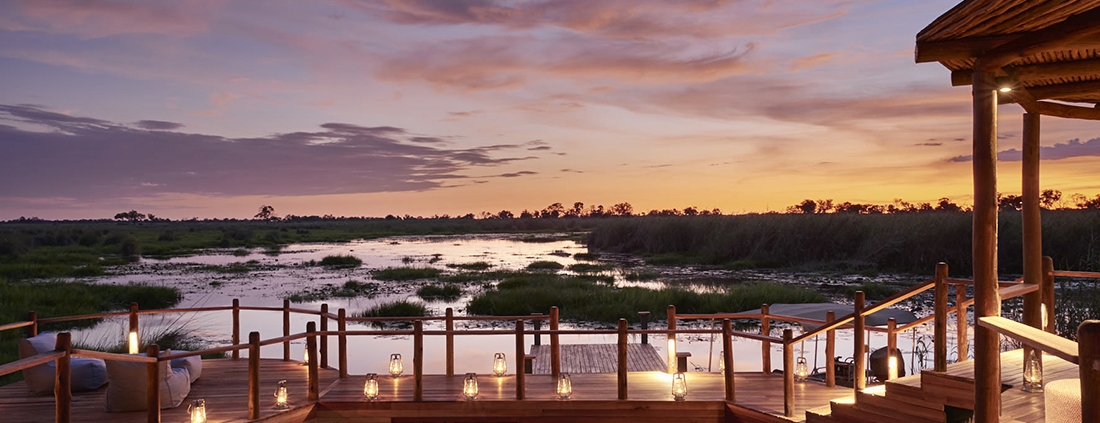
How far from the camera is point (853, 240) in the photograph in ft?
106

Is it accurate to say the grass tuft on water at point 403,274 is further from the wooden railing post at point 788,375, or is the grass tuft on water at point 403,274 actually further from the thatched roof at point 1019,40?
the thatched roof at point 1019,40

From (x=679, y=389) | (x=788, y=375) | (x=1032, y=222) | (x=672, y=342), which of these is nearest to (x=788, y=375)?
(x=788, y=375)

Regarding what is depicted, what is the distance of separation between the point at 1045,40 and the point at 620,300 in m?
17.1

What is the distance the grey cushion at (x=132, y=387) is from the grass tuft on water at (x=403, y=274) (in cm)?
2280

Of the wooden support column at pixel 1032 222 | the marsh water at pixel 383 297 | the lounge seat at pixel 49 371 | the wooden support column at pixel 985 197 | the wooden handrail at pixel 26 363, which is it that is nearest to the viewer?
the wooden handrail at pixel 26 363

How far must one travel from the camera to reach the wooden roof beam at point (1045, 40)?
426cm

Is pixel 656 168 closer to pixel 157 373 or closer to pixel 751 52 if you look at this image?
pixel 751 52

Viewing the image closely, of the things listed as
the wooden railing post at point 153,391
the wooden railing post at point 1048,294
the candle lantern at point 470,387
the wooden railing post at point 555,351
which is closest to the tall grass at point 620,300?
the wooden railing post at point 555,351

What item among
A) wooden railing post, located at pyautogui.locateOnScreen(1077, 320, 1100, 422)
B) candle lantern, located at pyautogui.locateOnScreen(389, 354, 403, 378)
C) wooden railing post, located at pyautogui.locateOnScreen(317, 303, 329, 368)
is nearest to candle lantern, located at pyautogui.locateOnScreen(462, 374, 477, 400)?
candle lantern, located at pyautogui.locateOnScreen(389, 354, 403, 378)

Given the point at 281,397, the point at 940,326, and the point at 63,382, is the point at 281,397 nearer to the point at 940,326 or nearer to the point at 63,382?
the point at 63,382

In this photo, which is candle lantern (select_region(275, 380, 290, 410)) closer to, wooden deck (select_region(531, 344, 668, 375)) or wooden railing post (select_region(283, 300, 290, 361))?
wooden railing post (select_region(283, 300, 290, 361))

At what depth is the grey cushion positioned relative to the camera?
7555 millimetres

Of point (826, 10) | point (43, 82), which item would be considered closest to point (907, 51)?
point (826, 10)

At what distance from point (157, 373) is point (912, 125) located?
959 inches
